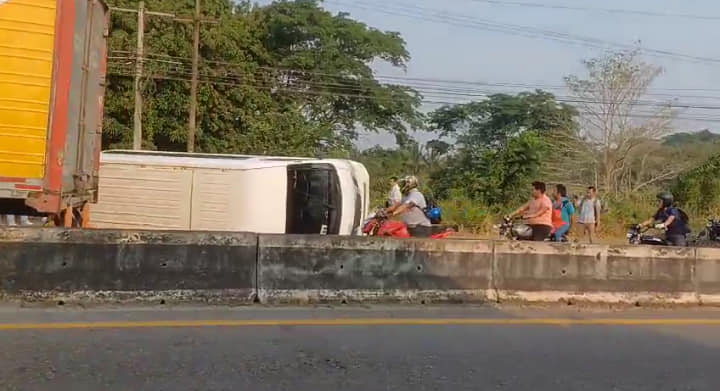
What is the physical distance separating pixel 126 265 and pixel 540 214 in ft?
20.4

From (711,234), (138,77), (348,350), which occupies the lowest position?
(348,350)

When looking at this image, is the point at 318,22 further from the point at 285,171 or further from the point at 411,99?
the point at 285,171

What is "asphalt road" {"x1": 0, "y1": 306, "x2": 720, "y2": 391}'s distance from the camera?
17.4 ft

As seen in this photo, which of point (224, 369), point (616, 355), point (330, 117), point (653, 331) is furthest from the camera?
point (330, 117)

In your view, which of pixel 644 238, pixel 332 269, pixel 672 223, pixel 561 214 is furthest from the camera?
pixel 561 214

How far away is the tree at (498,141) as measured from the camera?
30156 millimetres

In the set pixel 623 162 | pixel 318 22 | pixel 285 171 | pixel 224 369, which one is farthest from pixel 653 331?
pixel 623 162

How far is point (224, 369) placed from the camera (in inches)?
216

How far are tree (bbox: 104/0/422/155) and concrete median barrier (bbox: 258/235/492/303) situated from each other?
69.1 ft

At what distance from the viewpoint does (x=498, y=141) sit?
43438 millimetres

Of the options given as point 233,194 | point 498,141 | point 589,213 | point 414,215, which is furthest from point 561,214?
point 498,141

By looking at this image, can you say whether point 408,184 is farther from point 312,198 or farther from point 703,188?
point 703,188

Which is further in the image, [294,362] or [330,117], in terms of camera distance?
Result: [330,117]

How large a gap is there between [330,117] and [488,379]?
31.8 meters
